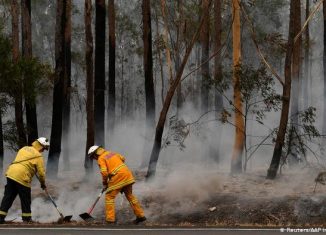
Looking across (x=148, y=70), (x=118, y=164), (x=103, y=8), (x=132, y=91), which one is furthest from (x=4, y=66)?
(x=132, y=91)

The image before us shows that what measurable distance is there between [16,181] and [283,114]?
7141 mm

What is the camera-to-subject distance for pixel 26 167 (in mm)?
10820

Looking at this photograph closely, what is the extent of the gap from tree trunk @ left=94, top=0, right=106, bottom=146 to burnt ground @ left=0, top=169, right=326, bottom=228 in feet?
18.0

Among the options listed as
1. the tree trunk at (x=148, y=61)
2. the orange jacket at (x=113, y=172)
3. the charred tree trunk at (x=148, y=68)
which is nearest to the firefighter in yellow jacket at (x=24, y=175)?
the orange jacket at (x=113, y=172)

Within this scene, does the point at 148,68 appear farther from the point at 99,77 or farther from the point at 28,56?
the point at 28,56

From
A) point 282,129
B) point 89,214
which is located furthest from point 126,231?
point 282,129

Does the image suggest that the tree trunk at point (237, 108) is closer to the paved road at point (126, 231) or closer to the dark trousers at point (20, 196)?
the dark trousers at point (20, 196)

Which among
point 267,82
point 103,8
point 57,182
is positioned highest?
point 103,8

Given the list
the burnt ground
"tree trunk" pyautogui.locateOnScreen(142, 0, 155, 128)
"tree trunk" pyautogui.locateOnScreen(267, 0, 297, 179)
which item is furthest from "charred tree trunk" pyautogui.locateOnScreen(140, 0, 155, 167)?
the burnt ground

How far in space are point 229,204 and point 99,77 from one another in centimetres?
823

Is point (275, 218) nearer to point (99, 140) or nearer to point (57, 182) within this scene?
point (57, 182)

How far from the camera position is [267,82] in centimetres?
1698

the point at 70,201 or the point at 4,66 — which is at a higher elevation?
the point at 4,66

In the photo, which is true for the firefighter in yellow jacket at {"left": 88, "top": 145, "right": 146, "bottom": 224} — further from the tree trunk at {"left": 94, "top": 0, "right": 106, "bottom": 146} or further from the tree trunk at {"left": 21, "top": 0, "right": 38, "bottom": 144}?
the tree trunk at {"left": 94, "top": 0, "right": 106, "bottom": 146}
